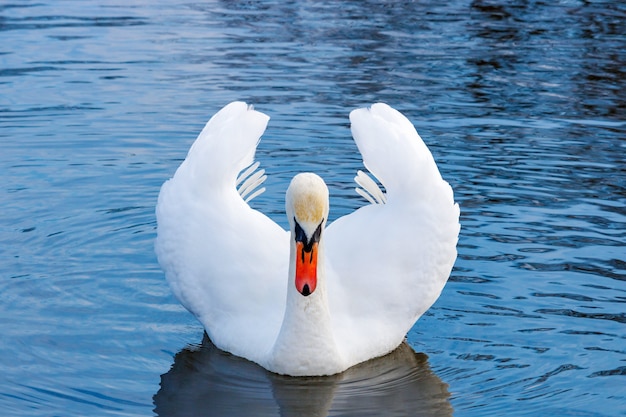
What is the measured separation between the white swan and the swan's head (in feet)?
0.76

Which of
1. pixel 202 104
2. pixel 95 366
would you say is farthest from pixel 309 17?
pixel 95 366

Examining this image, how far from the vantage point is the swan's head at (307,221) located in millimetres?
6457

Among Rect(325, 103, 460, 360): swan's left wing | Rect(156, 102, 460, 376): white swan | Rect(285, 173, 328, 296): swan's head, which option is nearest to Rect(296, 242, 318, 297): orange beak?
Rect(285, 173, 328, 296): swan's head

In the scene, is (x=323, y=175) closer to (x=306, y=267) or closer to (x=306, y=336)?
(x=306, y=336)

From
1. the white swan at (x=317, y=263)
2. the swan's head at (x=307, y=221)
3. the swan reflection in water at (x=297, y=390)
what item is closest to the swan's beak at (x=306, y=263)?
the swan's head at (x=307, y=221)

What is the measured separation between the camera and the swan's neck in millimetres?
6820

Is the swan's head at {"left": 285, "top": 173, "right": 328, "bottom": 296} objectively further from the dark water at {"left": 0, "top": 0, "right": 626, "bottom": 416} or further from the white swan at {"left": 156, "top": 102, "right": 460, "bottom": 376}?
the dark water at {"left": 0, "top": 0, "right": 626, "bottom": 416}

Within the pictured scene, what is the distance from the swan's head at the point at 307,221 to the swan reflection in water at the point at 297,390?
66 cm

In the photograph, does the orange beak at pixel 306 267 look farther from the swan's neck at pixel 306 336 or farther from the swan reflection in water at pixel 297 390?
the swan reflection in water at pixel 297 390

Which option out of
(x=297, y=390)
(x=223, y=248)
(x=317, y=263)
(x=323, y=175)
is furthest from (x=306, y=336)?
(x=323, y=175)

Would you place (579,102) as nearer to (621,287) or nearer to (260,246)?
(621,287)

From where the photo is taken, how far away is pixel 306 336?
271 inches

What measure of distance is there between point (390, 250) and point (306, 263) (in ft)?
3.21

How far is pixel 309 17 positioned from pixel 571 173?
883 centimetres
